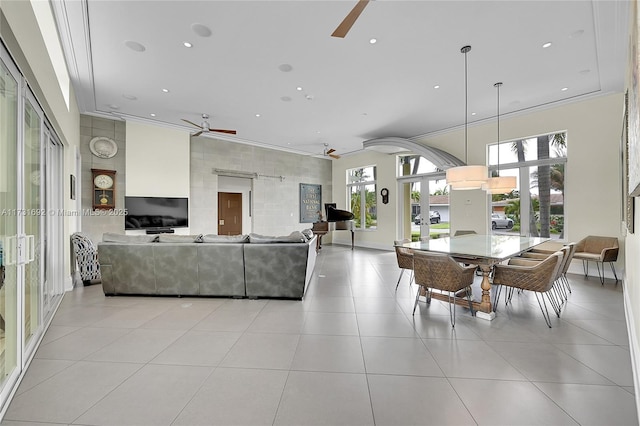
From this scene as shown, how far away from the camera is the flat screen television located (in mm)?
6348

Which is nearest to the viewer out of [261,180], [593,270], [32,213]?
[32,213]

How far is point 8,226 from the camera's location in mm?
1930

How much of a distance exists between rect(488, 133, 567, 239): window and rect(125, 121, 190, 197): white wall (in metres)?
7.65

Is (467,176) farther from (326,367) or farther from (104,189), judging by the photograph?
(104,189)

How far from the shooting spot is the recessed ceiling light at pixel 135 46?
3.61 meters

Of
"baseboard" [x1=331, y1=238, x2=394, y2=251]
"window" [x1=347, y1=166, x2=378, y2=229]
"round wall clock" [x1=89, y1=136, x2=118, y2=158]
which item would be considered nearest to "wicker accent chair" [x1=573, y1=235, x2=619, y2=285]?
"baseboard" [x1=331, y1=238, x2=394, y2=251]

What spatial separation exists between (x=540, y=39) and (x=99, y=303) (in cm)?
675

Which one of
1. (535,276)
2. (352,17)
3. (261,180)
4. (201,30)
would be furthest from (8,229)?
(261,180)

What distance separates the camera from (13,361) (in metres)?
2.01

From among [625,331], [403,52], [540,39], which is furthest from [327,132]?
[625,331]

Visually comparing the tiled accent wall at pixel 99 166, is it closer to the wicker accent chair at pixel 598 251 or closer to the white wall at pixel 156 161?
the white wall at pixel 156 161

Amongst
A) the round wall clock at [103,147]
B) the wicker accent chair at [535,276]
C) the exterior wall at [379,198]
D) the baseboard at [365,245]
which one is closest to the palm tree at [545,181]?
the wicker accent chair at [535,276]

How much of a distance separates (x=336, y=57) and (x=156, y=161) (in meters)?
5.09

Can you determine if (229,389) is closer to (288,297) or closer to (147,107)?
(288,297)
